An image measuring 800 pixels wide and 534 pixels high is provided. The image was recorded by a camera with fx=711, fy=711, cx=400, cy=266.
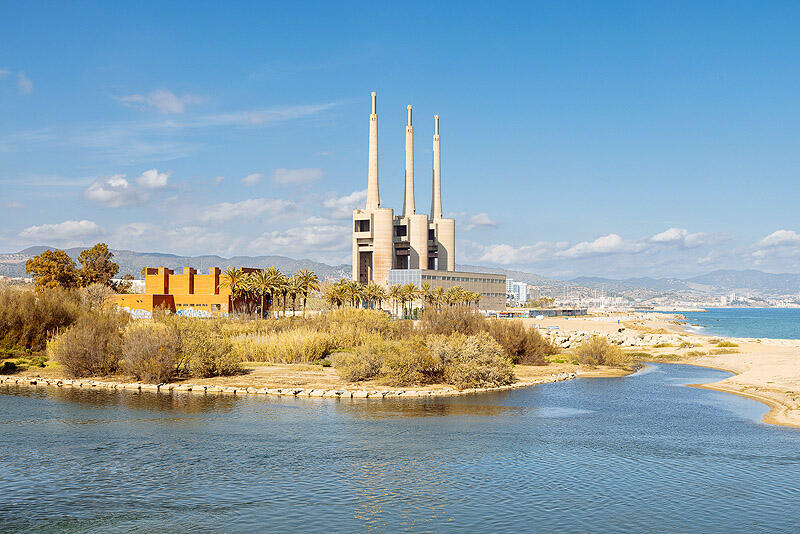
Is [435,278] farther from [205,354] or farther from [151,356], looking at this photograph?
[151,356]

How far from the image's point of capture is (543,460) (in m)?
25.4

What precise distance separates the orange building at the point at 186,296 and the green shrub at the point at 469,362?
7023cm

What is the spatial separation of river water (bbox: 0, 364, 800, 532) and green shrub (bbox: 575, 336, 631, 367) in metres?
22.5

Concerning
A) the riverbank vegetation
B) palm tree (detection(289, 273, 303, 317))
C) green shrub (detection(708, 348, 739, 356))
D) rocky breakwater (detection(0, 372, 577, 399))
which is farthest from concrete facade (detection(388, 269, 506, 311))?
rocky breakwater (detection(0, 372, 577, 399))

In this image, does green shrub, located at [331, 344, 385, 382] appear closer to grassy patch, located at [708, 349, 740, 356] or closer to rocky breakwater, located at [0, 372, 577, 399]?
rocky breakwater, located at [0, 372, 577, 399]

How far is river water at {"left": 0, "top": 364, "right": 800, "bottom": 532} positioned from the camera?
746 inches

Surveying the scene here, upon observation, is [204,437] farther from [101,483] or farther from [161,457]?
[101,483]

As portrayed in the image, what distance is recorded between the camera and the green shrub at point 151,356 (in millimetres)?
44588

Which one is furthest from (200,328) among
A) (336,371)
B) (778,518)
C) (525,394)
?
(778,518)

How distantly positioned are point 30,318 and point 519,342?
41.5 meters

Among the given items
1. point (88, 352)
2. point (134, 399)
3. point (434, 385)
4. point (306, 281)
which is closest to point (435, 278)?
point (306, 281)

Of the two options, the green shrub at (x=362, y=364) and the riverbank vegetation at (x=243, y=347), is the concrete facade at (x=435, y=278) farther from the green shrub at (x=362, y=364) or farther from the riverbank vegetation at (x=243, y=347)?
the green shrub at (x=362, y=364)

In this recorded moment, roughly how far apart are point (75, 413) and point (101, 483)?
13.4 metres

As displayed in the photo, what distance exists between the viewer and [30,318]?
5912 cm
